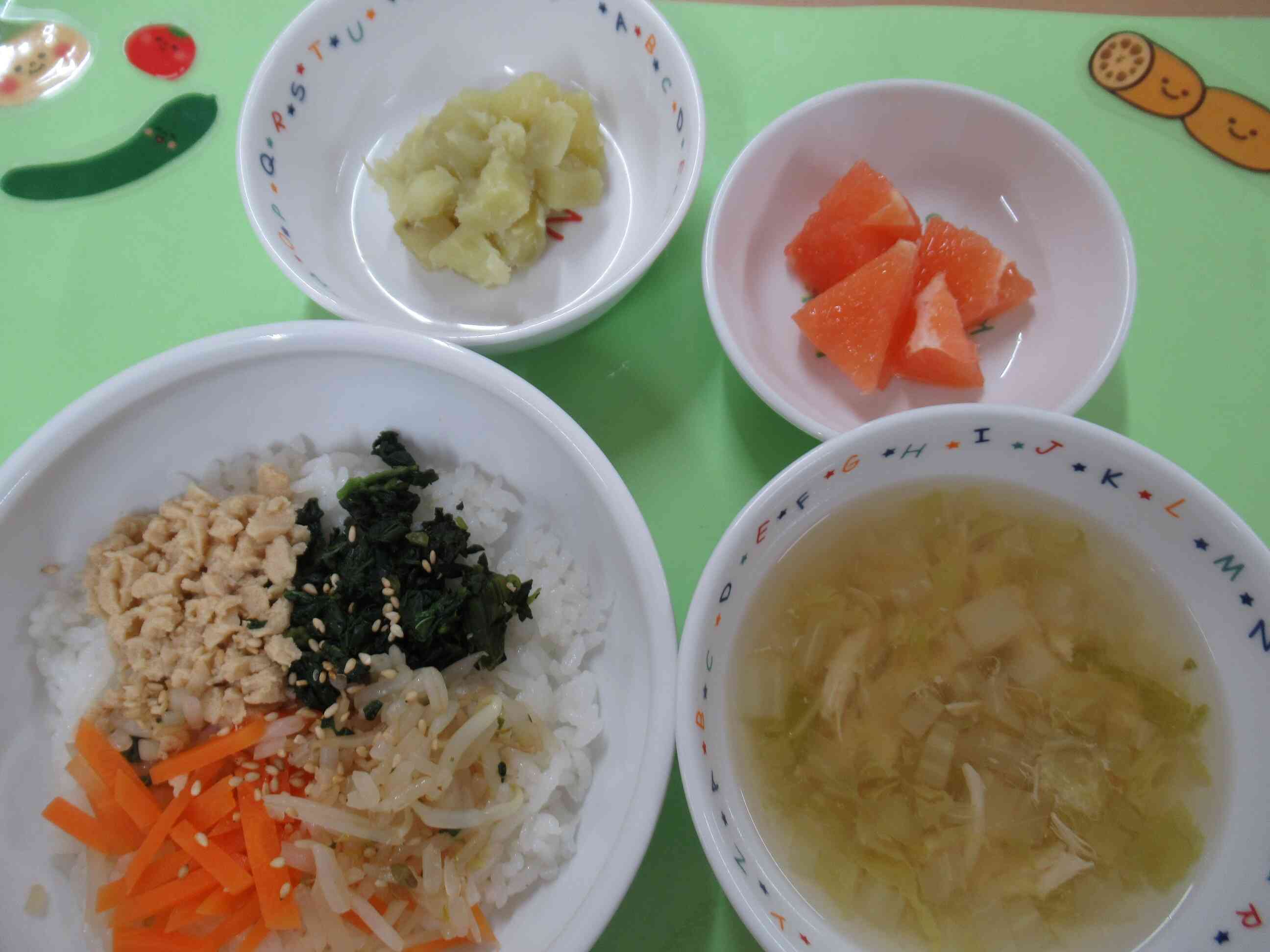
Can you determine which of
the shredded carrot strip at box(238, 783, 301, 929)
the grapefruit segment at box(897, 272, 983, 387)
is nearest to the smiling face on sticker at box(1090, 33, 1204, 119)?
the grapefruit segment at box(897, 272, 983, 387)

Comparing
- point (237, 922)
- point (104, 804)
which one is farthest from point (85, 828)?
point (237, 922)

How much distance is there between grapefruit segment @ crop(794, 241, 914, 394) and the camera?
61.7 inches

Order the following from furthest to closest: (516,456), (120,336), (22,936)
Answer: (120,336) → (516,456) → (22,936)

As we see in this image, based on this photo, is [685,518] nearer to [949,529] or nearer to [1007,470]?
[949,529]


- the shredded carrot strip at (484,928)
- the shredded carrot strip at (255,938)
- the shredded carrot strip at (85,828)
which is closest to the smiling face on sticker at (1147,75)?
the shredded carrot strip at (484,928)

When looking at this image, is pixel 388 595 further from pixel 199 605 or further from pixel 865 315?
pixel 865 315

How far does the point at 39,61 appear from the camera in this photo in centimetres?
208

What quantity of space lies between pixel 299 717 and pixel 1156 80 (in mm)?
2430

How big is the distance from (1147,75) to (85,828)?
9.14ft

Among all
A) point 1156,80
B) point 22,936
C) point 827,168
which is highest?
point 1156,80

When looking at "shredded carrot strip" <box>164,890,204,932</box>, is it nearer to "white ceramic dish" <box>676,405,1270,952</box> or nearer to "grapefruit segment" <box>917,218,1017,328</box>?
"white ceramic dish" <box>676,405,1270,952</box>

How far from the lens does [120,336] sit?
6.00 feet

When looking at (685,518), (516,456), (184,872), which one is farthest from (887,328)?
(184,872)

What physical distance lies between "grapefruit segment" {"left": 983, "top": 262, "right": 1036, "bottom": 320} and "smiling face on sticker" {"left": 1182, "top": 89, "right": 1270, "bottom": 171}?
70cm
